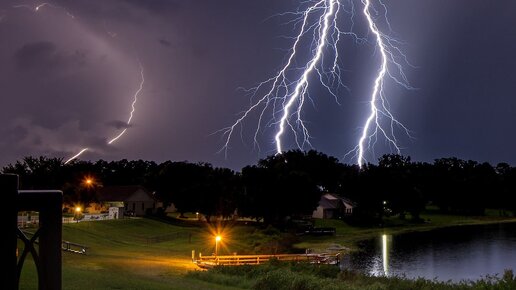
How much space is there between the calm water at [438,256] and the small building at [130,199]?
39.9 metres

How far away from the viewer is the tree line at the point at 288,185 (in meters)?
86.6

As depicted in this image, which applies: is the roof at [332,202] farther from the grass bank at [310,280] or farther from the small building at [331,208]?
the grass bank at [310,280]

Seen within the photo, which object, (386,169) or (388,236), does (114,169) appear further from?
(388,236)

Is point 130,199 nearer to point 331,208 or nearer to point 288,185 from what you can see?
point 288,185

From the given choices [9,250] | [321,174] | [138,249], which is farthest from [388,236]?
[9,250]

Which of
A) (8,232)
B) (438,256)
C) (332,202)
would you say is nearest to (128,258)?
(438,256)

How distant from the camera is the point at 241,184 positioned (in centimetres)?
9262

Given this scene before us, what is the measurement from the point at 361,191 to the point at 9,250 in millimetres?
Result: 107999

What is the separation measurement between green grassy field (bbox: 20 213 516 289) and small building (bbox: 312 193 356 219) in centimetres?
710

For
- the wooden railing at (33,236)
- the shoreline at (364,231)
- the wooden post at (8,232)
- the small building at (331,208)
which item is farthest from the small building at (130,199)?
the wooden post at (8,232)

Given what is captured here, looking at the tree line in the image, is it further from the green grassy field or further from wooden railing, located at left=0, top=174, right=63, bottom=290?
wooden railing, located at left=0, top=174, right=63, bottom=290

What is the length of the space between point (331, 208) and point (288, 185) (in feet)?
94.5

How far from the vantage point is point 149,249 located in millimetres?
49500

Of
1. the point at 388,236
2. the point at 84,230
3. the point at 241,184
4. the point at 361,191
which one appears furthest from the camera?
the point at 361,191
